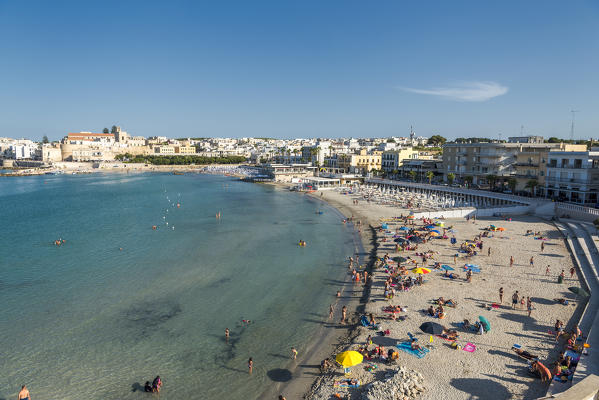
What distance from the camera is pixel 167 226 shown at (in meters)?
42.2

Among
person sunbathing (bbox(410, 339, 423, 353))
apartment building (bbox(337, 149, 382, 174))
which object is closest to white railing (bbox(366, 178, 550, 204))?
apartment building (bbox(337, 149, 382, 174))

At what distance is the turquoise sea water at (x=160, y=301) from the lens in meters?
14.8

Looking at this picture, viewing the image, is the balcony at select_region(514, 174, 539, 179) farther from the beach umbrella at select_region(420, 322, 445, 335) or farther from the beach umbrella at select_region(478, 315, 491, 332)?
the beach umbrella at select_region(420, 322, 445, 335)

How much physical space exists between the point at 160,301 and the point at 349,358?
12603 millimetres

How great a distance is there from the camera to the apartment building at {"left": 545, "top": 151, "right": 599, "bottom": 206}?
40.3 metres

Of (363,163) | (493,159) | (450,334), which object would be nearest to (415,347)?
(450,334)

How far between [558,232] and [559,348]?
2281cm

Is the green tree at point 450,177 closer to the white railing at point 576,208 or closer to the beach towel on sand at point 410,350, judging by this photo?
the white railing at point 576,208

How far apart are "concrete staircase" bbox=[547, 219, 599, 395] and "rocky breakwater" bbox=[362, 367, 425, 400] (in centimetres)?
424

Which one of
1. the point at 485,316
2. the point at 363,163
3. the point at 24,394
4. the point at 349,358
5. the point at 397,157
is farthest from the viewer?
the point at 363,163

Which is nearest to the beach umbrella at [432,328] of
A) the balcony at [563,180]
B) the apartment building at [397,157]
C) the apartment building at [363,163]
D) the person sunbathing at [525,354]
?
→ the person sunbathing at [525,354]

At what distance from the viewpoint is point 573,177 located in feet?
138

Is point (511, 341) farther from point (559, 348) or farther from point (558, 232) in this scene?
point (558, 232)

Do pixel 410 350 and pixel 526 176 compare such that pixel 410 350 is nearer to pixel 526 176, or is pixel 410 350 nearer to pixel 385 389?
pixel 385 389
